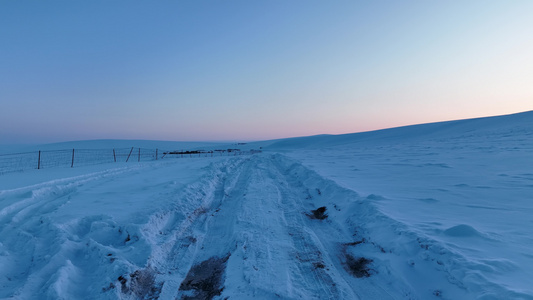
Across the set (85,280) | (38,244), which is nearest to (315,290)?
(85,280)

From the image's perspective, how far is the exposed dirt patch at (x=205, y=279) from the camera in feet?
11.4

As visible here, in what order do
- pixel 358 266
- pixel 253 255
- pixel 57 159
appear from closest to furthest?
pixel 358 266, pixel 253 255, pixel 57 159

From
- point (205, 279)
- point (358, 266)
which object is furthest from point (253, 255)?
point (358, 266)

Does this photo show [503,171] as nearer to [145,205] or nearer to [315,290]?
[315,290]

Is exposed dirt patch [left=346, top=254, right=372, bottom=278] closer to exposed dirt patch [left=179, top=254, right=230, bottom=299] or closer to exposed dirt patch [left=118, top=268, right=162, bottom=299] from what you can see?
exposed dirt patch [left=179, top=254, right=230, bottom=299]

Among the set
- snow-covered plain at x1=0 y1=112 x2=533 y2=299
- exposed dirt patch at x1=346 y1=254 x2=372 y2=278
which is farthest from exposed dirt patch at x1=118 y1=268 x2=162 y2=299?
exposed dirt patch at x1=346 y1=254 x2=372 y2=278

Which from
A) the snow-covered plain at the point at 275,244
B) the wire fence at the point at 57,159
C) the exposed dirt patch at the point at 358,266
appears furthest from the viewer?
the wire fence at the point at 57,159

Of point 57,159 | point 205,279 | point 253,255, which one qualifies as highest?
point 57,159

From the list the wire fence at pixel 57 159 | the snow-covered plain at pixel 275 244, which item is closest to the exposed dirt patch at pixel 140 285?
the snow-covered plain at pixel 275 244

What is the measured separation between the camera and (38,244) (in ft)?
14.8

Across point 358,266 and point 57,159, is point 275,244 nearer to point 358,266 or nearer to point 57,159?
point 358,266

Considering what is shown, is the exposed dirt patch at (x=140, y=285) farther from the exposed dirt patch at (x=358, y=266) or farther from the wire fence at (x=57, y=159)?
the wire fence at (x=57, y=159)

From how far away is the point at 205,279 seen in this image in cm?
380

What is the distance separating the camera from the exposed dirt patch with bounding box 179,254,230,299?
137 inches
